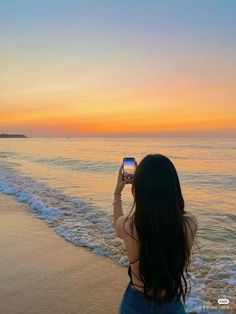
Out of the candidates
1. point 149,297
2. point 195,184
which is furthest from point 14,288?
point 195,184

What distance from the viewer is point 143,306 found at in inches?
92.3

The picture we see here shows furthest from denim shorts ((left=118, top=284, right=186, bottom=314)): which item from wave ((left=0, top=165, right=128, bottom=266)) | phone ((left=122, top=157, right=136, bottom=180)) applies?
wave ((left=0, top=165, right=128, bottom=266))

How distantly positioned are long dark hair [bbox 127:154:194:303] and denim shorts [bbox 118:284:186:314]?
0.04m

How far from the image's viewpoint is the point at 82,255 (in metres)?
7.04

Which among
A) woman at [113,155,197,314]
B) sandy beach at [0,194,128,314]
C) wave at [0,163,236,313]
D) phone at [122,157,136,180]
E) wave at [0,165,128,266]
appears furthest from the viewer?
wave at [0,165,128,266]

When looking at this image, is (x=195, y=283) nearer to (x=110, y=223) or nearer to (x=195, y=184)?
(x=110, y=223)

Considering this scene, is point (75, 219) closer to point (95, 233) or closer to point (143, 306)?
point (95, 233)

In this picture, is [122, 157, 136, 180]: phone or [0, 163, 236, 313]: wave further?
[0, 163, 236, 313]: wave

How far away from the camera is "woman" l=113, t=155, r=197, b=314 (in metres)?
2.23

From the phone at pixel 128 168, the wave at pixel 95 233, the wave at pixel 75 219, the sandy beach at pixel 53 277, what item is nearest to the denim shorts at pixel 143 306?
the phone at pixel 128 168

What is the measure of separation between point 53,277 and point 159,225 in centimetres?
405

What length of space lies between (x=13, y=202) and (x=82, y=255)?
6.53 meters

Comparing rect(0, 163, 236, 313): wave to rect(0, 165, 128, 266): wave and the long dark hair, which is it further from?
the long dark hair

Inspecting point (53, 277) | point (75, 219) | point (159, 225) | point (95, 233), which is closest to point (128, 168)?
point (159, 225)
